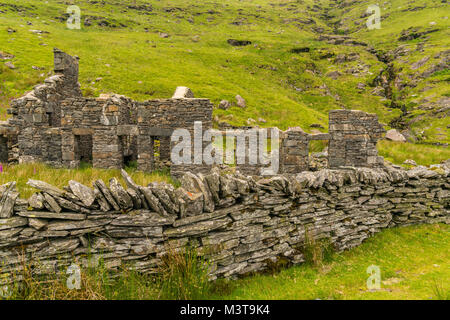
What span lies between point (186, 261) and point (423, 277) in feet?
16.2

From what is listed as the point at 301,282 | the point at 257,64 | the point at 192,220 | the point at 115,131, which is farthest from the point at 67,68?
the point at 257,64

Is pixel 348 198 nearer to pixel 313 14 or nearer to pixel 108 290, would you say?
pixel 108 290

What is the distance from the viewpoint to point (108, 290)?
13.6 ft

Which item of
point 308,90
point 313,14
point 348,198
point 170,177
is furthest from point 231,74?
point 313,14

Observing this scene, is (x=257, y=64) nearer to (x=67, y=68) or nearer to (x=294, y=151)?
(x=294, y=151)

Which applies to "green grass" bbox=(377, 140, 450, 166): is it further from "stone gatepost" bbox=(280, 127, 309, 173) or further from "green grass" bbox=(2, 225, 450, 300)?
"green grass" bbox=(2, 225, 450, 300)

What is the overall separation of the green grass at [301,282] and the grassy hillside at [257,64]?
59.1ft

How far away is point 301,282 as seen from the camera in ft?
17.2

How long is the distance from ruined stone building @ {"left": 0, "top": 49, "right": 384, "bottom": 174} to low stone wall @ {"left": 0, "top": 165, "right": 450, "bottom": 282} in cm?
744

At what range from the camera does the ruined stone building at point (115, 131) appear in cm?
1321

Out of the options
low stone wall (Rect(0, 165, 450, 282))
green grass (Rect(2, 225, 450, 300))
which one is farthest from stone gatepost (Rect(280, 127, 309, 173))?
green grass (Rect(2, 225, 450, 300))

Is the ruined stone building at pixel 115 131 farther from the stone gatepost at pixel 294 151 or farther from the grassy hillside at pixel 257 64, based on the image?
the grassy hillside at pixel 257 64

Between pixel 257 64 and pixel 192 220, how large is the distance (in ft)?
158

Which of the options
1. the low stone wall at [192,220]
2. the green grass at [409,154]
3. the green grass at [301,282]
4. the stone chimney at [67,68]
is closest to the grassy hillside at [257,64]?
the green grass at [409,154]
